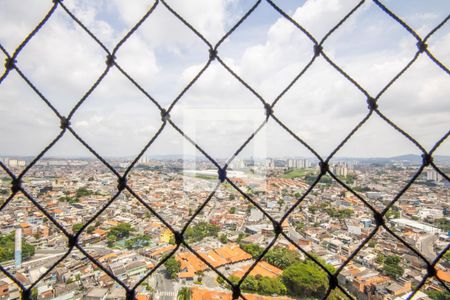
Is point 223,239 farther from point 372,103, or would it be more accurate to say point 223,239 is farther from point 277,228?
point 372,103

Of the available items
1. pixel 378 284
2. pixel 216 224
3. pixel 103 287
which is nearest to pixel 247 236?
pixel 216 224

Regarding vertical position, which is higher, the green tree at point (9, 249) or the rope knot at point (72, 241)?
the rope knot at point (72, 241)

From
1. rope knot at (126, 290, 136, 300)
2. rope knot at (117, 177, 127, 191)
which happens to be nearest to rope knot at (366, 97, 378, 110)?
rope knot at (117, 177, 127, 191)

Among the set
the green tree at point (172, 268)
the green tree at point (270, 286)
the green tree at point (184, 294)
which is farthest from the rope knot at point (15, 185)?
the green tree at point (172, 268)

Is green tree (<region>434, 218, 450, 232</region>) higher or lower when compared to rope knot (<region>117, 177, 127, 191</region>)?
lower

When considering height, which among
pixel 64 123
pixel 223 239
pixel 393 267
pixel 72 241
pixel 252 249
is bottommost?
pixel 393 267

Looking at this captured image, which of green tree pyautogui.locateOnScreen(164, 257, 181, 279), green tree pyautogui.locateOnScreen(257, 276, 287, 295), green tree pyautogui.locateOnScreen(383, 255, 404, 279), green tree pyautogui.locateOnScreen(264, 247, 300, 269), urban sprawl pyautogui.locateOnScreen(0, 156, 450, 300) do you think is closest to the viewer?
green tree pyautogui.locateOnScreen(257, 276, 287, 295)

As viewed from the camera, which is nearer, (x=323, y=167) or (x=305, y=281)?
(x=323, y=167)

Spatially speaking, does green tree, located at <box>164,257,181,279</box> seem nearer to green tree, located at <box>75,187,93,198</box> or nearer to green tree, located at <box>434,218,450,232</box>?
green tree, located at <box>75,187,93,198</box>

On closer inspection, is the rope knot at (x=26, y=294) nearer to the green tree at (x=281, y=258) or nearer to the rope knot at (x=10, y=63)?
the rope knot at (x=10, y=63)

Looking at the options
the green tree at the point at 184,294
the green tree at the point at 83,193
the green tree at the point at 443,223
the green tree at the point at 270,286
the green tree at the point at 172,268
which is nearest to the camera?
the green tree at the point at 184,294

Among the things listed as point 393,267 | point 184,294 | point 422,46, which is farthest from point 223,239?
point 422,46
